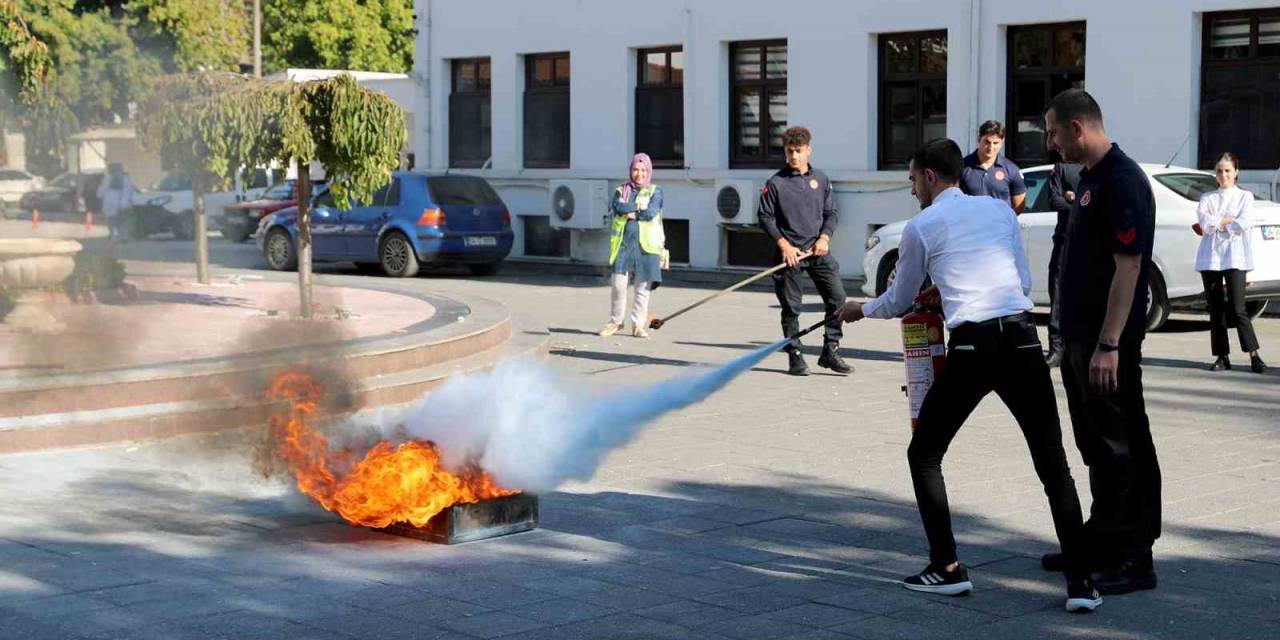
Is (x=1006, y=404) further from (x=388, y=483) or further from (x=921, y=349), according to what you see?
(x=388, y=483)

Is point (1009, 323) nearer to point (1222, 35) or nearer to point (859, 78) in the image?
point (1222, 35)

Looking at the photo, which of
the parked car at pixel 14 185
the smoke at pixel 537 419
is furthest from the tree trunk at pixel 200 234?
the smoke at pixel 537 419

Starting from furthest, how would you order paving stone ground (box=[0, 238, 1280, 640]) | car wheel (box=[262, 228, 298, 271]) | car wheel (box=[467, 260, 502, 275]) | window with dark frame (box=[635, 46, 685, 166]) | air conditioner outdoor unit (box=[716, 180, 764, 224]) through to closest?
window with dark frame (box=[635, 46, 685, 166]), car wheel (box=[262, 228, 298, 271]), car wheel (box=[467, 260, 502, 275]), air conditioner outdoor unit (box=[716, 180, 764, 224]), paving stone ground (box=[0, 238, 1280, 640])

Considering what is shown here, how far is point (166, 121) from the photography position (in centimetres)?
1179

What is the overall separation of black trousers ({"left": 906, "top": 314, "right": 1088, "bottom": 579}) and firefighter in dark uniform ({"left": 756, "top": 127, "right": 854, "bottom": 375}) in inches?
250

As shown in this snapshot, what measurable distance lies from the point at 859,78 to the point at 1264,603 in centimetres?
1836

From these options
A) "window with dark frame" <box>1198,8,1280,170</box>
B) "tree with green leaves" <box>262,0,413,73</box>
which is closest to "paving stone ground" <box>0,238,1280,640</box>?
"window with dark frame" <box>1198,8,1280,170</box>

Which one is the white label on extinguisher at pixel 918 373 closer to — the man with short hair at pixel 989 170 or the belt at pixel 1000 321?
the belt at pixel 1000 321

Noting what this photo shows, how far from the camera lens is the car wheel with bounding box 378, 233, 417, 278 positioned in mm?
24250

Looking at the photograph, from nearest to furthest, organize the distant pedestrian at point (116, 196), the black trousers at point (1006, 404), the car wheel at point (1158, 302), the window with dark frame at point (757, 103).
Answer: the black trousers at point (1006, 404), the distant pedestrian at point (116, 196), the car wheel at point (1158, 302), the window with dark frame at point (757, 103)

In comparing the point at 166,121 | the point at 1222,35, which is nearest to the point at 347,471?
the point at 166,121

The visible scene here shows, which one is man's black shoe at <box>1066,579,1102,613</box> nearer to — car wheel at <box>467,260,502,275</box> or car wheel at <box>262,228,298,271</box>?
car wheel at <box>467,260,502,275</box>

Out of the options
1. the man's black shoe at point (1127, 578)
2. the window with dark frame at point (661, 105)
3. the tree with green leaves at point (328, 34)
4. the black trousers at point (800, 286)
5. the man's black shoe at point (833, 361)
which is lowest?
the man's black shoe at point (1127, 578)

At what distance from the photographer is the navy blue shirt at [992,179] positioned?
12211mm
